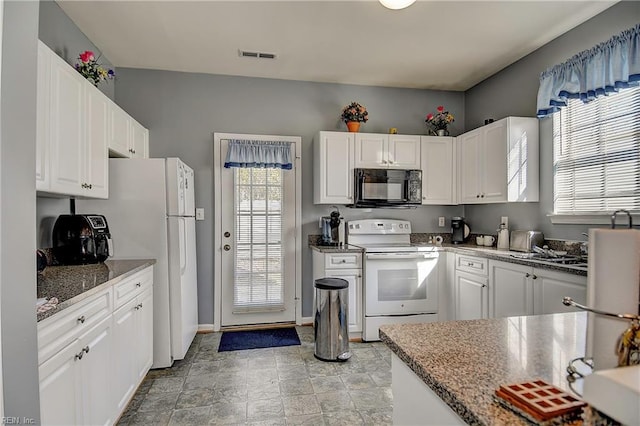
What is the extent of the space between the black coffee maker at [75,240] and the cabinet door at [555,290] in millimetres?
3156

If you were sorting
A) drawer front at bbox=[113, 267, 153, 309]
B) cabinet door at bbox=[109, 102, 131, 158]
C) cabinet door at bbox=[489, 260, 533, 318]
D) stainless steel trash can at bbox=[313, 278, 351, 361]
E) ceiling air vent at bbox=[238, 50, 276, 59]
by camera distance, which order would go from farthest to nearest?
ceiling air vent at bbox=[238, 50, 276, 59]
stainless steel trash can at bbox=[313, 278, 351, 361]
cabinet door at bbox=[109, 102, 131, 158]
cabinet door at bbox=[489, 260, 533, 318]
drawer front at bbox=[113, 267, 153, 309]

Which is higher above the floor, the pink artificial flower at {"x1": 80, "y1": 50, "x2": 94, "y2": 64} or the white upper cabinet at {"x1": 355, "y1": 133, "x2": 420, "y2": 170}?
the pink artificial flower at {"x1": 80, "y1": 50, "x2": 94, "y2": 64}

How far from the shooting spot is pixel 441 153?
3.88 meters

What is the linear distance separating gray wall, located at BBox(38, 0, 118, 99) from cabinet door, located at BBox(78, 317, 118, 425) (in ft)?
6.67

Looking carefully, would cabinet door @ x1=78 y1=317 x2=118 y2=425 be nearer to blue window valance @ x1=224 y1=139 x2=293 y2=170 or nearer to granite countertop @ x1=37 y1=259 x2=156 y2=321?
granite countertop @ x1=37 y1=259 x2=156 y2=321

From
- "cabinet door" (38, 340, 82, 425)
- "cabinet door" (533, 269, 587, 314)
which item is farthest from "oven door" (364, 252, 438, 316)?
"cabinet door" (38, 340, 82, 425)

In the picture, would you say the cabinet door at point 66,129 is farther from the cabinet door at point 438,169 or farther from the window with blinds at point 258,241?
the cabinet door at point 438,169

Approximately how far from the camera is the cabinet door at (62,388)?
1.26 meters

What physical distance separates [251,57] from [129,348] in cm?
272

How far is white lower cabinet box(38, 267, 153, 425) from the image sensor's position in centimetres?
131

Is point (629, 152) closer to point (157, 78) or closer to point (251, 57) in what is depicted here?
point (251, 57)

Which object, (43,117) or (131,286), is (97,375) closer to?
(131,286)

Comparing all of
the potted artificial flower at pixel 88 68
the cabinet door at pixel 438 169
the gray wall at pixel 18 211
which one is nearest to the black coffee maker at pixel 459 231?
the cabinet door at pixel 438 169

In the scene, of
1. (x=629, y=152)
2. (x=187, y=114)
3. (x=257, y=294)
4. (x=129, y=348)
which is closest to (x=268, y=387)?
(x=129, y=348)
